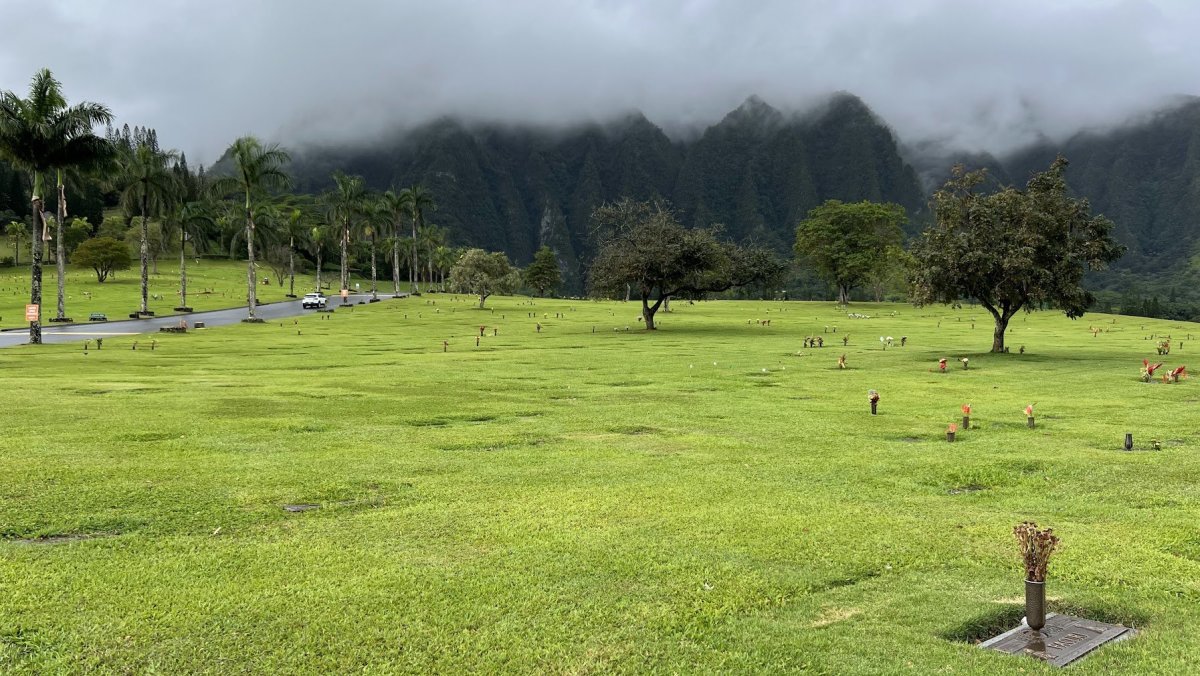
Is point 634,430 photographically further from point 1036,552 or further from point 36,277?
point 36,277

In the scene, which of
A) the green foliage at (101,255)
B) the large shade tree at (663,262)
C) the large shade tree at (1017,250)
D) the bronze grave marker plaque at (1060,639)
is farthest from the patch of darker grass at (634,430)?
the green foliage at (101,255)

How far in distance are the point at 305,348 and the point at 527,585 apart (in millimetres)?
41664

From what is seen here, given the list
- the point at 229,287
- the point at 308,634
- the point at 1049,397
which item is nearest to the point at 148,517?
the point at 308,634

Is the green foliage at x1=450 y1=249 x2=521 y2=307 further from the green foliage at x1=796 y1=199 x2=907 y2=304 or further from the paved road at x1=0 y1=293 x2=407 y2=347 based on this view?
the green foliage at x1=796 y1=199 x2=907 y2=304

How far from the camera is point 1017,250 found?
129 feet

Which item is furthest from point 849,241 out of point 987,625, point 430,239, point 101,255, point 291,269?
point 987,625

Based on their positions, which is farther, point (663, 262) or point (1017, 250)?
point (663, 262)

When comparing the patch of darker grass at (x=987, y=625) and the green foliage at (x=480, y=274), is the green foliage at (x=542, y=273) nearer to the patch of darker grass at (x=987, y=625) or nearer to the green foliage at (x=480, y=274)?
the green foliage at (x=480, y=274)

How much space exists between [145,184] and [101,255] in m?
56.5

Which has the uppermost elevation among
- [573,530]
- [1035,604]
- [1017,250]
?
[1017,250]

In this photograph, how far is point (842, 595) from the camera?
8.30m

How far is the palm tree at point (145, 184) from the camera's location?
249ft

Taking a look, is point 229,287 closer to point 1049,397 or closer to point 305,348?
point 305,348

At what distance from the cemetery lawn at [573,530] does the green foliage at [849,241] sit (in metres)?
93.9
